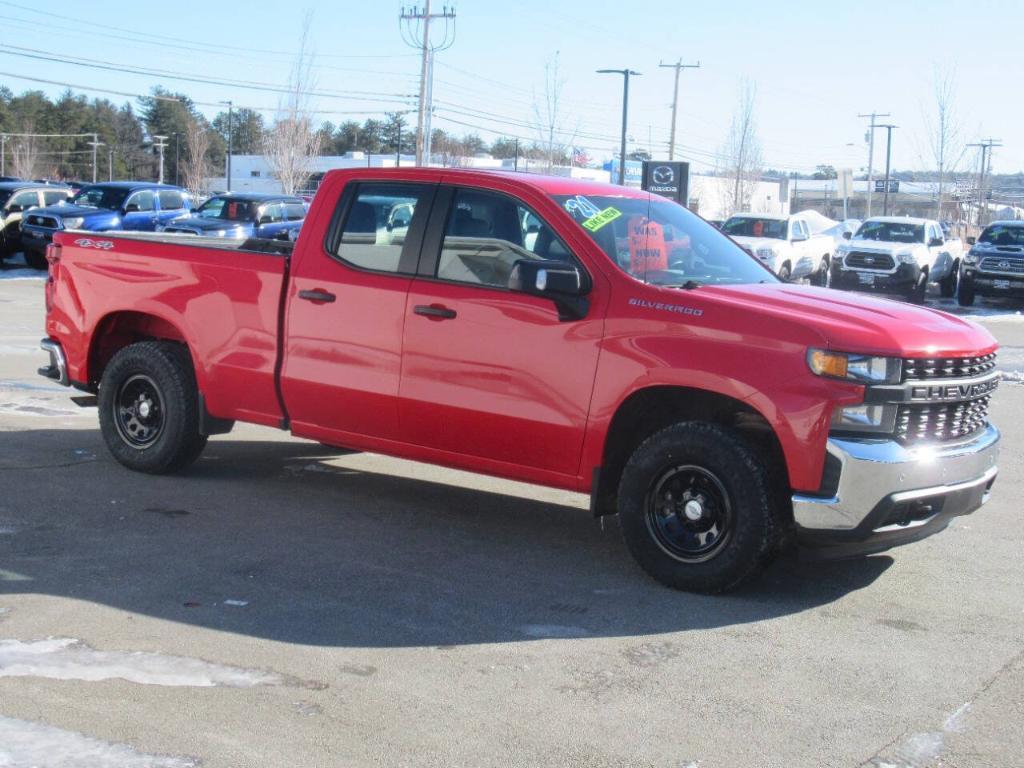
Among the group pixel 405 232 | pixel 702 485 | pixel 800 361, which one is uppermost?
pixel 405 232

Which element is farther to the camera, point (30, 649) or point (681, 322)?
point (681, 322)

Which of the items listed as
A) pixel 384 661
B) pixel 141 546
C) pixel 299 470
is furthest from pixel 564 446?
pixel 299 470

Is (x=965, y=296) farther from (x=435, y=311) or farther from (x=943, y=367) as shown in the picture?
(x=435, y=311)

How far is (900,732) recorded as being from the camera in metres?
4.30

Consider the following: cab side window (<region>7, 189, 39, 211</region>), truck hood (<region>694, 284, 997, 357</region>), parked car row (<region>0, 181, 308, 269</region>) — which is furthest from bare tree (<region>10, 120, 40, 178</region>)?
truck hood (<region>694, 284, 997, 357</region>)

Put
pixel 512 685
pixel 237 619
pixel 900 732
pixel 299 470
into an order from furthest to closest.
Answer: pixel 299 470 → pixel 237 619 → pixel 512 685 → pixel 900 732

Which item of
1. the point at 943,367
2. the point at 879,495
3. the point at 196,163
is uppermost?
the point at 196,163

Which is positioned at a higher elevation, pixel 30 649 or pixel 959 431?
pixel 959 431

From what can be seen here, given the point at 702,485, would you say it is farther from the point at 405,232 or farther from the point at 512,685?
the point at 405,232

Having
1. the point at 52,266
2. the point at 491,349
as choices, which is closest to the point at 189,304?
the point at 52,266

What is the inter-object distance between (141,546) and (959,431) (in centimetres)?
408

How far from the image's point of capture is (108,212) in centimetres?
2655

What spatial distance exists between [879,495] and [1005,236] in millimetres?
23582

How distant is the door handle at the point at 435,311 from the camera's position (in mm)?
6320
